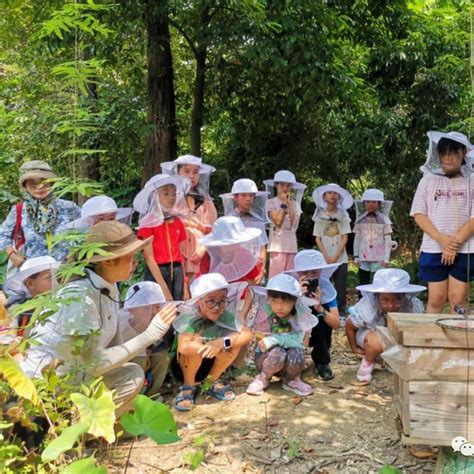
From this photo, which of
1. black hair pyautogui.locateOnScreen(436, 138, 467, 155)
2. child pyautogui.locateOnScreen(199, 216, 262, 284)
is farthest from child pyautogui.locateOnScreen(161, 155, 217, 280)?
black hair pyautogui.locateOnScreen(436, 138, 467, 155)

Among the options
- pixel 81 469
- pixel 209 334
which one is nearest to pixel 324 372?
pixel 209 334

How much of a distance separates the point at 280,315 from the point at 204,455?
131cm

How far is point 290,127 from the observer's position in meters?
9.51

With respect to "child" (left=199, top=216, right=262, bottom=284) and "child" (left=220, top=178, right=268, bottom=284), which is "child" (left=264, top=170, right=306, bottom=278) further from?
"child" (left=199, top=216, right=262, bottom=284)

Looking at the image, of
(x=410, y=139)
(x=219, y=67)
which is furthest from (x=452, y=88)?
(x=219, y=67)

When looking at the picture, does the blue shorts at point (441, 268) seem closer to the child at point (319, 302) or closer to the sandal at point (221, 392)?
the child at point (319, 302)

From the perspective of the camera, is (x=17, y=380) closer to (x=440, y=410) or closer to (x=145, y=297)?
(x=145, y=297)

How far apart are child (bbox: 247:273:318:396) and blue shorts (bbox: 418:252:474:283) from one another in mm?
981

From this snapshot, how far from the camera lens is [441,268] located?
161 inches

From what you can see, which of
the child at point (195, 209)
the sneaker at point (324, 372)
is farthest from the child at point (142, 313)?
the sneaker at point (324, 372)

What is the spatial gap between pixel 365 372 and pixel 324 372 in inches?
13.2

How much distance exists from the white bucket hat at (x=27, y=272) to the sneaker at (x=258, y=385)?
67.1 inches

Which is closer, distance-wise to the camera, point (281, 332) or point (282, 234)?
point (281, 332)

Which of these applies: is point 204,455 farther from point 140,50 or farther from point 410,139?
point 410,139
